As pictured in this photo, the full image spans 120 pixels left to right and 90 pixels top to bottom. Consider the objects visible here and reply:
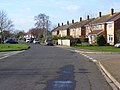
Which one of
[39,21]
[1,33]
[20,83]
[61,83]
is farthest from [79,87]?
[39,21]

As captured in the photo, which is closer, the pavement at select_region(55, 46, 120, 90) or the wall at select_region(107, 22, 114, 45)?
the pavement at select_region(55, 46, 120, 90)

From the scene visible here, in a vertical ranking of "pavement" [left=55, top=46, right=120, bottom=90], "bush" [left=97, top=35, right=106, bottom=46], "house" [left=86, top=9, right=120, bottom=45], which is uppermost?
"house" [left=86, top=9, right=120, bottom=45]

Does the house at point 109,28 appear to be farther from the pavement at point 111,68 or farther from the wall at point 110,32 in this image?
the pavement at point 111,68

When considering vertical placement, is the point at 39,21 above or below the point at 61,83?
above

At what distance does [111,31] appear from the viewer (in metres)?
74.4

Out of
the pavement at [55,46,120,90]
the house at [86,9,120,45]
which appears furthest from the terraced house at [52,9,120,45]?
the pavement at [55,46,120,90]

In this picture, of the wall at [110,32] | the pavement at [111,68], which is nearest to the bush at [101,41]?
the wall at [110,32]

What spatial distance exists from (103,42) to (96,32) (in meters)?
9.25

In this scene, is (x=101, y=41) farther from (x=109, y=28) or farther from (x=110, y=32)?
A: (x=109, y=28)

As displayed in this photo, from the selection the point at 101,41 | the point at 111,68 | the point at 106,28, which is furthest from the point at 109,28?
the point at 111,68

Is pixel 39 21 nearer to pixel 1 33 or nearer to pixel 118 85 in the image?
pixel 1 33

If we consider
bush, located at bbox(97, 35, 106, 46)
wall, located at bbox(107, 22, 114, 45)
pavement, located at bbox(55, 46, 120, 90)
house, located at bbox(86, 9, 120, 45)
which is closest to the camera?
pavement, located at bbox(55, 46, 120, 90)

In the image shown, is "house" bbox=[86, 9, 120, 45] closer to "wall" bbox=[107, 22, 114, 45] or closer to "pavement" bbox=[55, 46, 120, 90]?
"wall" bbox=[107, 22, 114, 45]

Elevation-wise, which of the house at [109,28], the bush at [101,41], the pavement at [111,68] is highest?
the house at [109,28]
